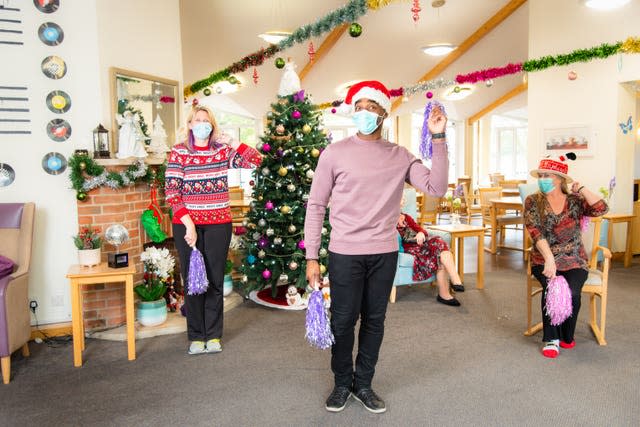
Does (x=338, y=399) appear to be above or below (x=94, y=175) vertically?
below

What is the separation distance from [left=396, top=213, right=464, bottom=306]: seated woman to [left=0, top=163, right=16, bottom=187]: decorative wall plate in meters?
3.06

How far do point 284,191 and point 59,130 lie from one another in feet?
5.87

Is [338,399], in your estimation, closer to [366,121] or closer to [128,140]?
[366,121]

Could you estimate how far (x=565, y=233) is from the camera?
338cm

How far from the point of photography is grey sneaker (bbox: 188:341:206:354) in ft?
11.1

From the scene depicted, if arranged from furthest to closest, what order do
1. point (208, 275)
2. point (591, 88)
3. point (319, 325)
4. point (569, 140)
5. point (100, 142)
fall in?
point (569, 140) < point (591, 88) < point (100, 142) < point (208, 275) < point (319, 325)

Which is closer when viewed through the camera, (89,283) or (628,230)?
(89,283)

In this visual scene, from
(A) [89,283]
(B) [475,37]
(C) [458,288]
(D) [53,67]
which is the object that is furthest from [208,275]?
(B) [475,37]

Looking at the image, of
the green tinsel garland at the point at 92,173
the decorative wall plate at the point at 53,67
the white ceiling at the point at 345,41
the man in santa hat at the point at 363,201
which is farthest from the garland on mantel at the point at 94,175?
the white ceiling at the point at 345,41

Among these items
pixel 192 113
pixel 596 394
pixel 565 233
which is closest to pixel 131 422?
pixel 192 113

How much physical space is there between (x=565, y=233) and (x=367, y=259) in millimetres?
1756

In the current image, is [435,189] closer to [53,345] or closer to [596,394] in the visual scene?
[596,394]

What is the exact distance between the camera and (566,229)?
3387 millimetres

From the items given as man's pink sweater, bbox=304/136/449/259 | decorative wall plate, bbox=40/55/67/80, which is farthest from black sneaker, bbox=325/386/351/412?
decorative wall plate, bbox=40/55/67/80
